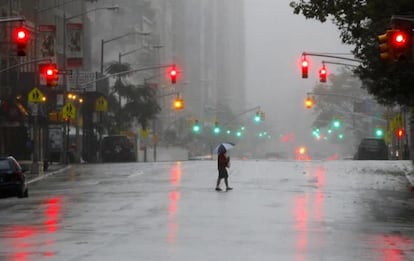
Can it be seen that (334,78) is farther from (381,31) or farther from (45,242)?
(45,242)

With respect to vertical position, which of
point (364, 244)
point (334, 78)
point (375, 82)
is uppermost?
point (334, 78)

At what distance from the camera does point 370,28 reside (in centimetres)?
3266

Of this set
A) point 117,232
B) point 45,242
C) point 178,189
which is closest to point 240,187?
point 178,189

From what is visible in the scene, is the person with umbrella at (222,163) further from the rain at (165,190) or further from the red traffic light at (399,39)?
the red traffic light at (399,39)

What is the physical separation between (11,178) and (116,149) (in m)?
33.6

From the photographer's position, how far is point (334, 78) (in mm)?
149000

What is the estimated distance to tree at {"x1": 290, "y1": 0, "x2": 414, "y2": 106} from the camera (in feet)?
97.3

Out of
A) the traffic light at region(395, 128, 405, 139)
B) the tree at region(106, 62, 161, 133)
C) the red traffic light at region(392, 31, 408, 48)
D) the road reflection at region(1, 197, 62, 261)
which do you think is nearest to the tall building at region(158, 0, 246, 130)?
the tree at region(106, 62, 161, 133)

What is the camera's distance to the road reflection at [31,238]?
13.9 m

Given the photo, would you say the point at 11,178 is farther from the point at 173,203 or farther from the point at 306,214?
the point at 306,214

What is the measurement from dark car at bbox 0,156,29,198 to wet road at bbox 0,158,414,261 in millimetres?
578

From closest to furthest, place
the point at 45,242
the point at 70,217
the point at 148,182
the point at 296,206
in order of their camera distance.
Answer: the point at 45,242, the point at 70,217, the point at 296,206, the point at 148,182

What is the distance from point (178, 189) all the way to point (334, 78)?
395 feet

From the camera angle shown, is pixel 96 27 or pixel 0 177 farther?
pixel 96 27
